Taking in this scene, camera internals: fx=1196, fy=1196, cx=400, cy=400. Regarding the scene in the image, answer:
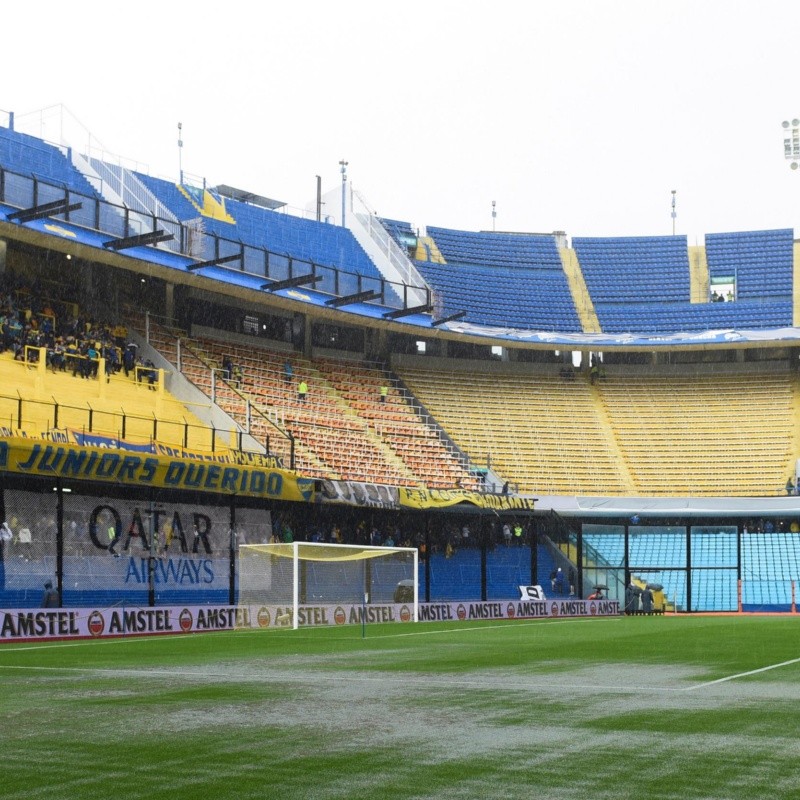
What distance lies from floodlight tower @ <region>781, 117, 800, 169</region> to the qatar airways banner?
29.8 m

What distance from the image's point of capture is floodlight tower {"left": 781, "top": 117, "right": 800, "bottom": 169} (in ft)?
195

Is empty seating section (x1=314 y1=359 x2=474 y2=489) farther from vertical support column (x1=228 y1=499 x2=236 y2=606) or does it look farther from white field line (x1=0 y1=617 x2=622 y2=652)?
white field line (x1=0 y1=617 x2=622 y2=652)

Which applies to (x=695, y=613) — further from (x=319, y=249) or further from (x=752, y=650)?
(x=752, y=650)

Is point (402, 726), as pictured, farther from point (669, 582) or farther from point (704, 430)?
point (704, 430)

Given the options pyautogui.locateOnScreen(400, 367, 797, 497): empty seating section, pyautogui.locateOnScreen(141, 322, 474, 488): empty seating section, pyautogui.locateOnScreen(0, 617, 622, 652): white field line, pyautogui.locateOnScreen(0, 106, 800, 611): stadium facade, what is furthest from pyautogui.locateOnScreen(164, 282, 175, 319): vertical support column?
pyautogui.locateOnScreen(0, 617, 622, 652): white field line

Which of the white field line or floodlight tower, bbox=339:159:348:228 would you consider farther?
floodlight tower, bbox=339:159:348:228

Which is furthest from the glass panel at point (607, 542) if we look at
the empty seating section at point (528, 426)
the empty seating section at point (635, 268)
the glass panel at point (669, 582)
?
the empty seating section at point (635, 268)

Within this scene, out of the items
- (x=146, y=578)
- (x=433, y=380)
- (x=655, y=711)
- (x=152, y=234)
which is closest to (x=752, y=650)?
(x=655, y=711)

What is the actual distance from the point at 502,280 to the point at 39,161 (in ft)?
82.6

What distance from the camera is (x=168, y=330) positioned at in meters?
45.0

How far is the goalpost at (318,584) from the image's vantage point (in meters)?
31.8

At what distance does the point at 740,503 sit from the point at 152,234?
2608cm

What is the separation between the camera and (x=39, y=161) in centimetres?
4216

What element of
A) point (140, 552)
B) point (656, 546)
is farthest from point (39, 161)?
point (656, 546)
